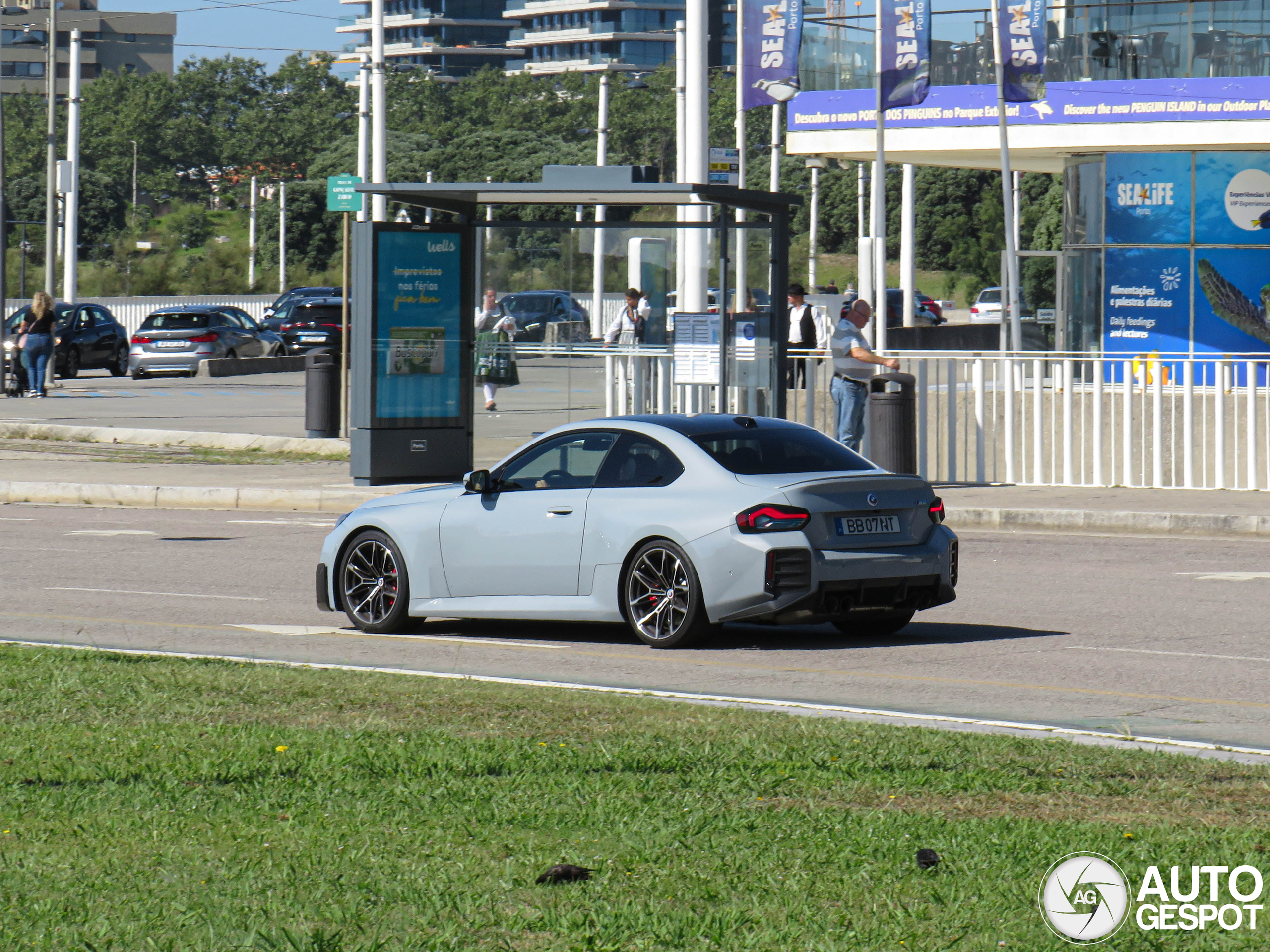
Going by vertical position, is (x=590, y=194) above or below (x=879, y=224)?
below

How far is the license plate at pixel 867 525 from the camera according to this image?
1007 cm

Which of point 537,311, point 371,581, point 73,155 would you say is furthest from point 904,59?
point 73,155

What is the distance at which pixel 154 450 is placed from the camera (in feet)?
81.7

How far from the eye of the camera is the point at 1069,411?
18.7 meters

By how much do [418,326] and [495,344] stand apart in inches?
32.3

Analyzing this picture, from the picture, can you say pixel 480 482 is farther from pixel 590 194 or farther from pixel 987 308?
pixel 987 308

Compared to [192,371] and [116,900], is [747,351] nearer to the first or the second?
[116,900]

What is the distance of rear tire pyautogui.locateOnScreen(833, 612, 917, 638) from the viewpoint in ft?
35.1

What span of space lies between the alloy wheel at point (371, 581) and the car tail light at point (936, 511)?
123 inches

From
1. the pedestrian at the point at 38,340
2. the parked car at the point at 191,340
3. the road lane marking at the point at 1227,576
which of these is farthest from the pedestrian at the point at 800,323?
the parked car at the point at 191,340

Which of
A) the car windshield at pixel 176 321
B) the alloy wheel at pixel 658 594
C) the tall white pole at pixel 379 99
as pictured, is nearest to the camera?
the alloy wheel at pixel 658 594

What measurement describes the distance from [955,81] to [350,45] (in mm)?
115587

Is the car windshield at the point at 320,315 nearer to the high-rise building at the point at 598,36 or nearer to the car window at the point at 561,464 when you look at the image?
the car window at the point at 561,464

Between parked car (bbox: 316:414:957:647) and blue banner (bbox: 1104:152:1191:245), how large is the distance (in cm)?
2151
